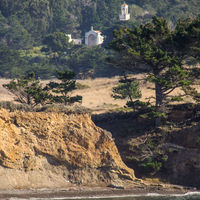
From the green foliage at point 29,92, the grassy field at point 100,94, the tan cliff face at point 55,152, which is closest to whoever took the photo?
the tan cliff face at point 55,152

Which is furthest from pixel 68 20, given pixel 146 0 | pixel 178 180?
pixel 178 180

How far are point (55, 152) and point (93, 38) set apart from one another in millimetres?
104304

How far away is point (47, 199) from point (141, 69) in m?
18.0

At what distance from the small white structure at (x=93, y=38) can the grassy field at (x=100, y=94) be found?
40611 mm

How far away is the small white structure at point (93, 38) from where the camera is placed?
14962cm

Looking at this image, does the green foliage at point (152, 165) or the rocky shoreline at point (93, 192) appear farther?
the green foliage at point (152, 165)

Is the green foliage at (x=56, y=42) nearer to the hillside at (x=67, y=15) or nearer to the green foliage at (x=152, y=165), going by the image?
the hillside at (x=67, y=15)

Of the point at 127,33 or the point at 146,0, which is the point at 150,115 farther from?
the point at 146,0

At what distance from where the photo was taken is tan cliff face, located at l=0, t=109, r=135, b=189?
47.9 meters

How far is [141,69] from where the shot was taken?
58.1 meters

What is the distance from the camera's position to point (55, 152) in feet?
162

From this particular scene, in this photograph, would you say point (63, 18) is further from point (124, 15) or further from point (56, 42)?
point (56, 42)

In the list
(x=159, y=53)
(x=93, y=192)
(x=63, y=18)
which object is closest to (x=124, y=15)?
(x=63, y=18)

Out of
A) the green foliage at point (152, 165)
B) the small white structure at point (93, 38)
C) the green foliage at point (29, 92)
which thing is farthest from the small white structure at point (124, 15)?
the green foliage at point (152, 165)
